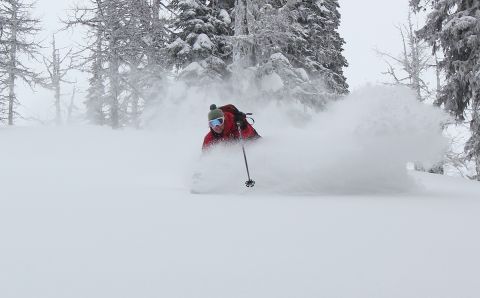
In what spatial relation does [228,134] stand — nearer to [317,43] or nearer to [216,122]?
[216,122]

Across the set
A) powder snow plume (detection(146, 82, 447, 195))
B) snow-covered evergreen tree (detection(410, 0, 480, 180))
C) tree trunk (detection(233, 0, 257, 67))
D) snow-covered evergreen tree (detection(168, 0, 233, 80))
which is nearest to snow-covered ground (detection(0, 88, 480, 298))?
powder snow plume (detection(146, 82, 447, 195))

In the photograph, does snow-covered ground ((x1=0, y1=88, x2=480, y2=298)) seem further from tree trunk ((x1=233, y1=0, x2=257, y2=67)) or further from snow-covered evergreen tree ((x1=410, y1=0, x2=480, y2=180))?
tree trunk ((x1=233, y1=0, x2=257, y2=67))

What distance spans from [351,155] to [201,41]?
14350mm

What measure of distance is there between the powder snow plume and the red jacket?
20cm

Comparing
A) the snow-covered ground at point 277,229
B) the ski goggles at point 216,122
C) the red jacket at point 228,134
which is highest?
the ski goggles at point 216,122

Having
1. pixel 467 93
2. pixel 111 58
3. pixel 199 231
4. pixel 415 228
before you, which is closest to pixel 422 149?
pixel 415 228

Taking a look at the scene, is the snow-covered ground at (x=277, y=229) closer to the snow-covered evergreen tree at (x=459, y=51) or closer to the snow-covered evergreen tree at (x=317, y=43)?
the snow-covered evergreen tree at (x=459, y=51)

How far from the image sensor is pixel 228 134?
23.0 ft

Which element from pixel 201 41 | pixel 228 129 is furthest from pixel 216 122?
pixel 201 41

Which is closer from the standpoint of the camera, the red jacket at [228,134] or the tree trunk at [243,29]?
the red jacket at [228,134]

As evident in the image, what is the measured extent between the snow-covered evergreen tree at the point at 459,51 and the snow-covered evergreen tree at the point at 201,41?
9162 millimetres

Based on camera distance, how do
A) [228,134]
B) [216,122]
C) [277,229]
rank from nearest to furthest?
1. [277,229]
2. [216,122]
3. [228,134]

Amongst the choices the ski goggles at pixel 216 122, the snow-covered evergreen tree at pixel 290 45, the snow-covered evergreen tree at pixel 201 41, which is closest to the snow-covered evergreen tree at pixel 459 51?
the snow-covered evergreen tree at pixel 290 45

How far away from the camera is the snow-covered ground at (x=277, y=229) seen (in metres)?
2.02
